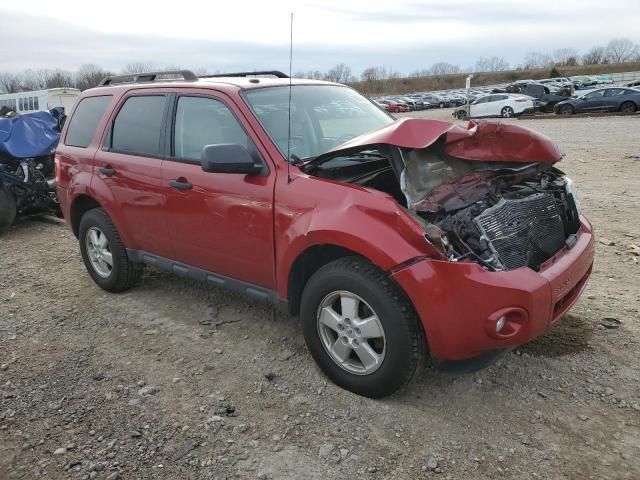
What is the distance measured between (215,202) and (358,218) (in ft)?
3.92

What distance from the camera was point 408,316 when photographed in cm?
286

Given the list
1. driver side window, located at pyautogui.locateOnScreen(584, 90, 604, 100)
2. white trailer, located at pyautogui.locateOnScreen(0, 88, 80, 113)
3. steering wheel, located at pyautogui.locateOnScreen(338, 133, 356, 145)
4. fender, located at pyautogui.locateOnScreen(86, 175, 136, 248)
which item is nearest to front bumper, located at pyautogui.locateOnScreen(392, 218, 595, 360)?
steering wheel, located at pyautogui.locateOnScreen(338, 133, 356, 145)

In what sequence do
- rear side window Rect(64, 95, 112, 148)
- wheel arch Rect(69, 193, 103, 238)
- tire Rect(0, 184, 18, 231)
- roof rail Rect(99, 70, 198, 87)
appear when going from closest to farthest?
roof rail Rect(99, 70, 198, 87)
rear side window Rect(64, 95, 112, 148)
wheel arch Rect(69, 193, 103, 238)
tire Rect(0, 184, 18, 231)

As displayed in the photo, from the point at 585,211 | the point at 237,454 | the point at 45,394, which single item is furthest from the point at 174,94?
the point at 585,211

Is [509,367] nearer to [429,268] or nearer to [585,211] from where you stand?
[429,268]

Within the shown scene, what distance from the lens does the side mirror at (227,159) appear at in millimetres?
3270

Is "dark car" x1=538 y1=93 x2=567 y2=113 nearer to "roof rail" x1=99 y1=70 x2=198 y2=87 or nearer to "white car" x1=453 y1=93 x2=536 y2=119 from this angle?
"white car" x1=453 y1=93 x2=536 y2=119

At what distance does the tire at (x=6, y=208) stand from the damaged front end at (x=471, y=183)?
6.07 metres

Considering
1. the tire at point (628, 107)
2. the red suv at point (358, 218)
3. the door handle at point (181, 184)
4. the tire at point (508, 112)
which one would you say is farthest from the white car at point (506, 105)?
the door handle at point (181, 184)

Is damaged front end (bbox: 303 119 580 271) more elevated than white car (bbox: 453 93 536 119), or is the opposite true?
white car (bbox: 453 93 536 119)

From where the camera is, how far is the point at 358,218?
9.65ft

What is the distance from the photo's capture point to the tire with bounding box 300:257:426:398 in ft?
9.41

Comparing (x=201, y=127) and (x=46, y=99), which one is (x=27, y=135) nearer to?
(x=201, y=127)

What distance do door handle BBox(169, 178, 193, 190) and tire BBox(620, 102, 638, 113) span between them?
92.9 ft
